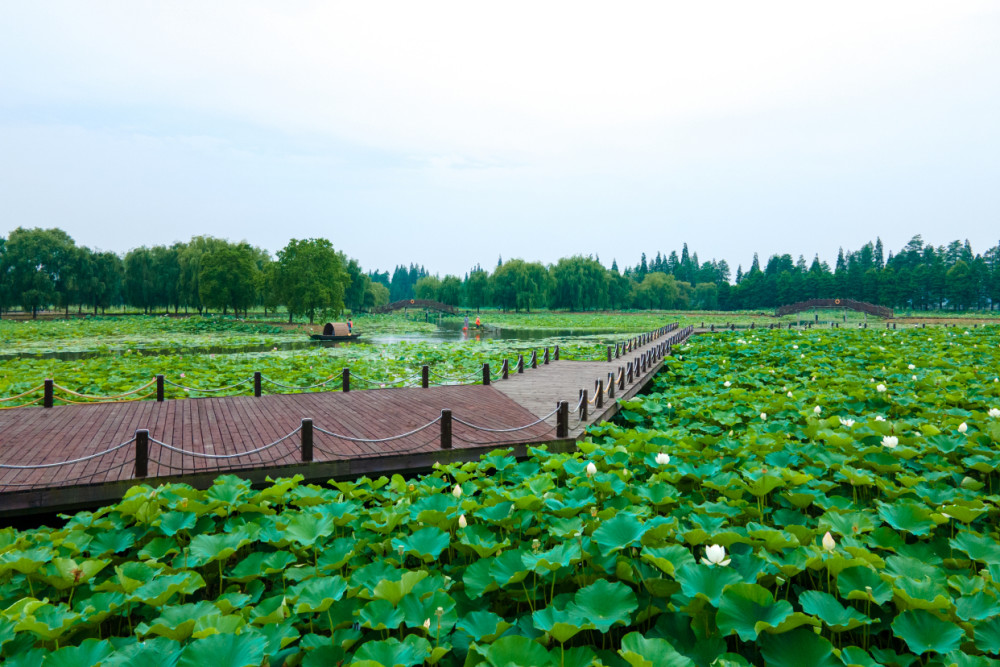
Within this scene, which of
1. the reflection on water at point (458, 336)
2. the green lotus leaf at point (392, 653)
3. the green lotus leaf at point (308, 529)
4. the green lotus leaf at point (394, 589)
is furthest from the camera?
the reflection on water at point (458, 336)

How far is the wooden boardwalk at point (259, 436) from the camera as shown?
Result: 4.66m

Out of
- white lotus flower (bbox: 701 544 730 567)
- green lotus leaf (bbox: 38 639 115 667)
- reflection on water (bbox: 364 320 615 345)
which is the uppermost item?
white lotus flower (bbox: 701 544 730 567)

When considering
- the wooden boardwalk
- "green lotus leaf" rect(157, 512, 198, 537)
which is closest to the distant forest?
the wooden boardwalk

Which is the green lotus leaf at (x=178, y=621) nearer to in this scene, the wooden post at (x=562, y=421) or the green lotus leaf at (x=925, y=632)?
the green lotus leaf at (x=925, y=632)

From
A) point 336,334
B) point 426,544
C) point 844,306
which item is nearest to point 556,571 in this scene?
point 426,544

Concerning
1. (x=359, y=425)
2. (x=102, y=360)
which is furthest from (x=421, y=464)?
(x=102, y=360)

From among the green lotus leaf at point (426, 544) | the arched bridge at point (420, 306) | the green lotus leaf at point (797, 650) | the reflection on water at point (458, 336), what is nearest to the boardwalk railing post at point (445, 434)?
the green lotus leaf at point (426, 544)

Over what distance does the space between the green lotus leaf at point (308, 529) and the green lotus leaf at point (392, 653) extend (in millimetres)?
1115

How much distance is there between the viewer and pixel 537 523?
11.0 feet

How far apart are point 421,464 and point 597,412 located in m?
3.19

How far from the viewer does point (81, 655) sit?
6.26ft

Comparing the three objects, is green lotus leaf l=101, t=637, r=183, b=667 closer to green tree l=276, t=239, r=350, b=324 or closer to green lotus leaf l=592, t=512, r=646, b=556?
green lotus leaf l=592, t=512, r=646, b=556

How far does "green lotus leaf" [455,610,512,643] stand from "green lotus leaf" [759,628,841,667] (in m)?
0.96

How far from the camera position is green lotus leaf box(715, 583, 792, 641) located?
1.93 m
